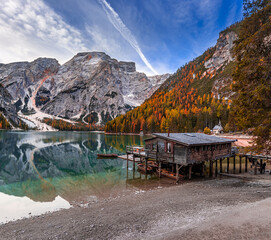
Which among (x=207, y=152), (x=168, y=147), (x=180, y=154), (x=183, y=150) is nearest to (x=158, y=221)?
(x=183, y=150)

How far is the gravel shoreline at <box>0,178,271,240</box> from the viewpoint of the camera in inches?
314

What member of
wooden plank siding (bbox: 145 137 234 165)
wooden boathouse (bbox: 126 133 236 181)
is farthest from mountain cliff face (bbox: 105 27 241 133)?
wooden boathouse (bbox: 126 133 236 181)

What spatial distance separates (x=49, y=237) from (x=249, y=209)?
11.8 meters

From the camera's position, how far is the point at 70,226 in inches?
441

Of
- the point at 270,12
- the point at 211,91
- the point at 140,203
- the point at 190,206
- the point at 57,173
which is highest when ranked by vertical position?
the point at 211,91

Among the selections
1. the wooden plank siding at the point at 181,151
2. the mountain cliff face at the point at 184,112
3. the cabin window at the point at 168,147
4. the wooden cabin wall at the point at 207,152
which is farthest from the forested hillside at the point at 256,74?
the mountain cliff face at the point at 184,112

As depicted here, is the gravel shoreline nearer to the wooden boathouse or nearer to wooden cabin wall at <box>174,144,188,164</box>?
wooden cabin wall at <box>174,144,188,164</box>

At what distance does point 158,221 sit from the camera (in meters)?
10.7

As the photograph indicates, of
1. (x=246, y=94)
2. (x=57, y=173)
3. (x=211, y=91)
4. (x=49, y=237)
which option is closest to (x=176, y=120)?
(x=211, y=91)

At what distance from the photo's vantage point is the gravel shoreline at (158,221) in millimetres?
7969

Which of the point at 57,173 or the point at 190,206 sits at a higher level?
the point at 190,206

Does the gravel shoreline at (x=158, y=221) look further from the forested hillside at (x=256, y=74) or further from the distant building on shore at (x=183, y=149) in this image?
the distant building on shore at (x=183, y=149)

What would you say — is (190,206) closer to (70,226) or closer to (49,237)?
(70,226)

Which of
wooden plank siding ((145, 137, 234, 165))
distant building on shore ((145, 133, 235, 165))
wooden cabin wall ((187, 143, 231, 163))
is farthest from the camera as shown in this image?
wooden cabin wall ((187, 143, 231, 163))
